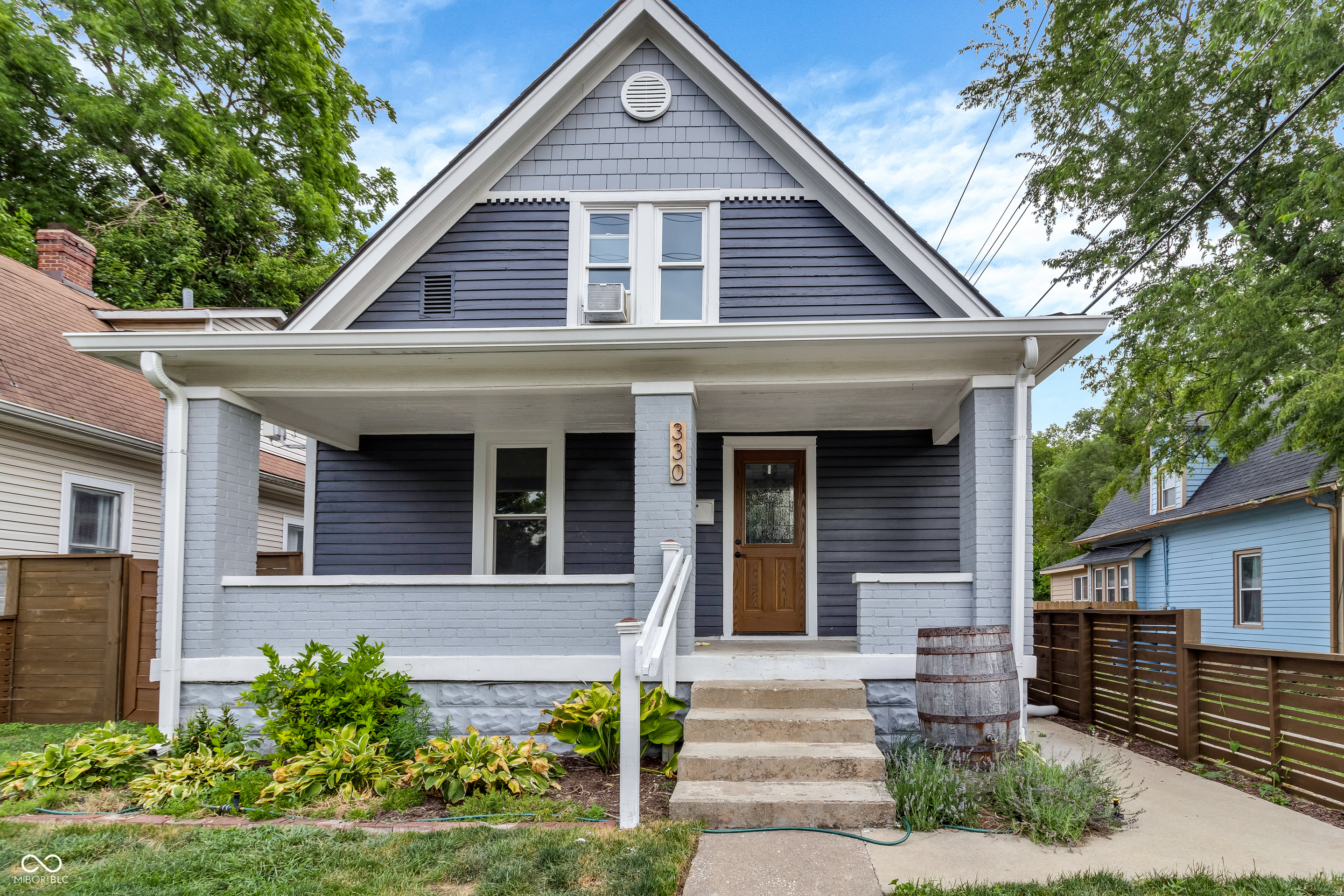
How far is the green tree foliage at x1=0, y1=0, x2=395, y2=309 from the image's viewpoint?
57.3 feet

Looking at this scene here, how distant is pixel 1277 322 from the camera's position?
9.73 m

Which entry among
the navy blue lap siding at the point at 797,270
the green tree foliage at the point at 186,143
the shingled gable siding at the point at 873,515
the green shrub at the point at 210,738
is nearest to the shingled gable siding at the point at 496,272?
the navy blue lap siding at the point at 797,270

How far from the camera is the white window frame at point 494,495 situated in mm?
8602

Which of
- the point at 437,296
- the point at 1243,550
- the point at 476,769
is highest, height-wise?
the point at 437,296

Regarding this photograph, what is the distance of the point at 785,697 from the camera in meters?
5.77

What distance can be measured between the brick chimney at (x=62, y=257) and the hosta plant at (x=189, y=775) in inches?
421

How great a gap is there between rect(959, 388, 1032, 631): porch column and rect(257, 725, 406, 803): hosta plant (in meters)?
4.02

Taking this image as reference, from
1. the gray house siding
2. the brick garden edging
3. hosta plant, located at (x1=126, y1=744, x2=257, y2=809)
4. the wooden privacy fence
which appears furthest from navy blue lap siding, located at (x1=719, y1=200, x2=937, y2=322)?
hosta plant, located at (x1=126, y1=744, x2=257, y2=809)

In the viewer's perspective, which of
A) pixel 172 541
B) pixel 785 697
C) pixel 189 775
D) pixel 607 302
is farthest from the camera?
pixel 607 302

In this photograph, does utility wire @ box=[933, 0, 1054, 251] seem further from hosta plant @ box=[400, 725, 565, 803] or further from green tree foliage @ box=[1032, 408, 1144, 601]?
green tree foliage @ box=[1032, 408, 1144, 601]

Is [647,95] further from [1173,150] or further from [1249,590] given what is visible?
[1249,590]

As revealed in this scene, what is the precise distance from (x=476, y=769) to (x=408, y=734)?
0.78 meters

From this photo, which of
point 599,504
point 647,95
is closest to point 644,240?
point 647,95

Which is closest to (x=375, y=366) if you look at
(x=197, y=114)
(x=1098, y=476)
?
(x=197, y=114)
